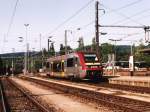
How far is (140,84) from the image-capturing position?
31156mm

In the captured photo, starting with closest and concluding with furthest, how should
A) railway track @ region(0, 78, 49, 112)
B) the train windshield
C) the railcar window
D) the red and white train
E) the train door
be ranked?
1. railway track @ region(0, 78, 49, 112)
2. the red and white train
3. the train windshield
4. the train door
5. the railcar window

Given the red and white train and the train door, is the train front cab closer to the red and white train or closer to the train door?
the red and white train

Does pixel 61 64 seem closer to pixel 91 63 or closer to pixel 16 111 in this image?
pixel 91 63

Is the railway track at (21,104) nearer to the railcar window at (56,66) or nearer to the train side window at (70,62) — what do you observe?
the train side window at (70,62)

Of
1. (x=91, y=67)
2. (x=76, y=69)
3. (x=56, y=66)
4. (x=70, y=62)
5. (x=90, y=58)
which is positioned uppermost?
(x=90, y=58)

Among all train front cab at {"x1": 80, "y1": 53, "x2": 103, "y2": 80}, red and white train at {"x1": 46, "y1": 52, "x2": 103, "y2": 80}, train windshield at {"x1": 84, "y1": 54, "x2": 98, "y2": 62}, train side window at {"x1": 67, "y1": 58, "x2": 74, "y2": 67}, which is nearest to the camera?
train front cab at {"x1": 80, "y1": 53, "x2": 103, "y2": 80}

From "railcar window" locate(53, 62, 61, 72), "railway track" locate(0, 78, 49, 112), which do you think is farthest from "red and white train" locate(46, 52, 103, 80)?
"railway track" locate(0, 78, 49, 112)

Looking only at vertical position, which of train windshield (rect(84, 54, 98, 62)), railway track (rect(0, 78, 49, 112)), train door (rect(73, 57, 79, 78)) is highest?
train windshield (rect(84, 54, 98, 62))

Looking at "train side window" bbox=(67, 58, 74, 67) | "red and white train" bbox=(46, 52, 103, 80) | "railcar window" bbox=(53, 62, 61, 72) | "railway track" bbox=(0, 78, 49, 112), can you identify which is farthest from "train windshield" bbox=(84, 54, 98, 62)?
"railway track" bbox=(0, 78, 49, 112)

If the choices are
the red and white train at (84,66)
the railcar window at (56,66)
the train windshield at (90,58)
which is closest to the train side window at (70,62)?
the red and white train at (84,66)

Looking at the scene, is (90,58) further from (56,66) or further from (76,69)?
(56,66)

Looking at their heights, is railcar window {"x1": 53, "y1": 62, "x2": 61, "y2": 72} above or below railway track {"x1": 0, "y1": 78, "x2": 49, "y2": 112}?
above

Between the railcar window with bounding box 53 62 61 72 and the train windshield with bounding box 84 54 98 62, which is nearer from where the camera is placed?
the train windshield with bounding box 84 54 98 62

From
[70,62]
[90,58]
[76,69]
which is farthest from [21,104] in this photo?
[70,62]
